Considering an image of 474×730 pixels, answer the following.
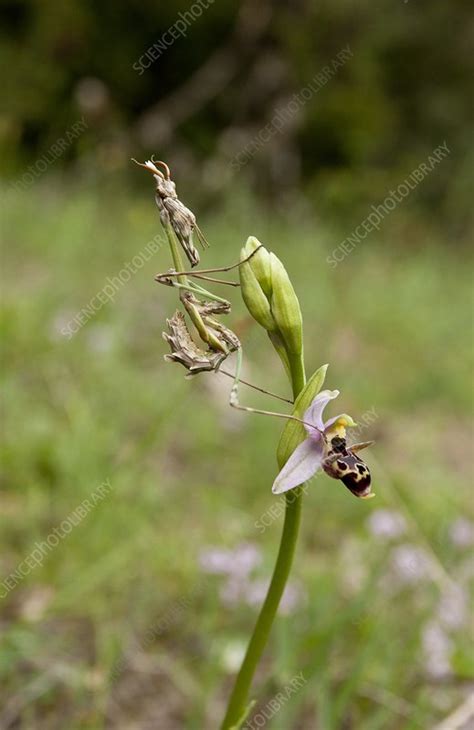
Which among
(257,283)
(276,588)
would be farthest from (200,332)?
(276,588)

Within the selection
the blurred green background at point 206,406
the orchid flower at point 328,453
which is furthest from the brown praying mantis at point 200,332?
the blurred green background at point 206,406

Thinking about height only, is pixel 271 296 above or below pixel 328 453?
above

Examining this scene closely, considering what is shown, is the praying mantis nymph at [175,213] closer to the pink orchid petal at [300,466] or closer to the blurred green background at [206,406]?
the pink orchid petal at [300,466]

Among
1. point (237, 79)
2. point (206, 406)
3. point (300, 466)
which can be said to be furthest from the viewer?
point (237, 79)

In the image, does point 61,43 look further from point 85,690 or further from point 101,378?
point 85,690

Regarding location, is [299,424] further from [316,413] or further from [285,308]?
[285,308]

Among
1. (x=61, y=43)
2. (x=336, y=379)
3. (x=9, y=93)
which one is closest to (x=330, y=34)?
(x=61, y=43)
